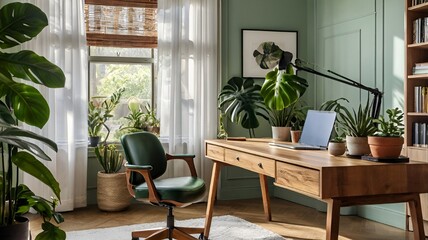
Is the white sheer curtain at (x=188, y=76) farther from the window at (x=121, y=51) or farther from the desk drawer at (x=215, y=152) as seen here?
the desk drawer at (x=215, y=152)

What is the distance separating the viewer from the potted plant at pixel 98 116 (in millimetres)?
4914

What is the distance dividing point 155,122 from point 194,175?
149 cm

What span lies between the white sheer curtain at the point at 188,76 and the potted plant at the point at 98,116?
0.47 m

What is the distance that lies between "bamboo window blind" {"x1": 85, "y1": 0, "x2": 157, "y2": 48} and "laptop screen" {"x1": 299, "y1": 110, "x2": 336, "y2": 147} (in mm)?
2309

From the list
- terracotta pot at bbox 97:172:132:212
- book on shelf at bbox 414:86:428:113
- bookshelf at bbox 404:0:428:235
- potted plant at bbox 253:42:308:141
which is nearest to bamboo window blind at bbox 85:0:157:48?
terracotta pot at bbox 97:172:132:212

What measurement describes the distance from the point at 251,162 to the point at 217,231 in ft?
3.10

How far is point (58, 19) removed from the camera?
466 centimetres

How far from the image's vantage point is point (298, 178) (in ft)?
8.49

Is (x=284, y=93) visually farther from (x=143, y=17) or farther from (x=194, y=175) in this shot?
(x=143, y=17)

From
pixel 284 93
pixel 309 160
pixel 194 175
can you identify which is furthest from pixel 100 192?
pixel 309 160

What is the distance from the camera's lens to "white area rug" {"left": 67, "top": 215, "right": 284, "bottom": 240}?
3.75 meters

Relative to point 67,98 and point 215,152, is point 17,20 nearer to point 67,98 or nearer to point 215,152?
point 215,152

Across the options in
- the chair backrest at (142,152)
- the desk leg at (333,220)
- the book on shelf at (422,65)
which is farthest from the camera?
the book on shelf at (422,65)

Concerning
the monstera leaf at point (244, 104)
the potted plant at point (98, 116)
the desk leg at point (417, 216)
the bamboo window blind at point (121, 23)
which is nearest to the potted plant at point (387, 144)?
the desk leg at point (417, 216)
